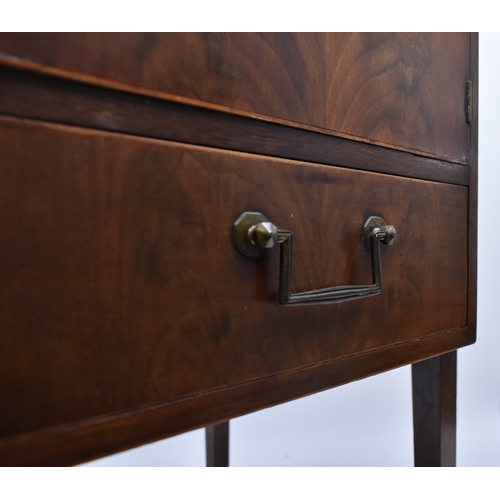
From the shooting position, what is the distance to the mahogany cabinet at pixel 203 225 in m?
0.27

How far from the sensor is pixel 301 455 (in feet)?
3.53

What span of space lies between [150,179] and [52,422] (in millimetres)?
147

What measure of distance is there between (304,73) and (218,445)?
67 cm

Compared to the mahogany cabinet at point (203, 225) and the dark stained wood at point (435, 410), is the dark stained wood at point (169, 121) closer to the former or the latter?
the mahogany cabinet at point (203, 225)

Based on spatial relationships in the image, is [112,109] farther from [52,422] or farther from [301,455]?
[301,455]

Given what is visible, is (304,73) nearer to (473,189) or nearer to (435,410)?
(473,189)

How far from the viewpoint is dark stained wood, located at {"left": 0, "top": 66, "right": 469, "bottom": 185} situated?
0.27m

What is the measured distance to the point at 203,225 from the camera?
334 mm

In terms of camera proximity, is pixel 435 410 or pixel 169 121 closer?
pixel 169 121

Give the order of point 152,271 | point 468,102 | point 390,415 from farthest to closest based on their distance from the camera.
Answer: point 390,415, point 468,102, point 152,271

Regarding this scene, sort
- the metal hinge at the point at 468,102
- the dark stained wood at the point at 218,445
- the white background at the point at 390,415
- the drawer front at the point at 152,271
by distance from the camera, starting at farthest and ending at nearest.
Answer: the white background at the point at 390,415 < the dark stained wood at the point at 218,445 < the metal hinge at the point at 468,102 < the drawer front at the point at 152,271

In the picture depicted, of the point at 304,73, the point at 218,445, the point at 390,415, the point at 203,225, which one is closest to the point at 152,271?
the point at 203,225

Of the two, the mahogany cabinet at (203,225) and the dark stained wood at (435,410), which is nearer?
the mahogany cabinet at (203,225)

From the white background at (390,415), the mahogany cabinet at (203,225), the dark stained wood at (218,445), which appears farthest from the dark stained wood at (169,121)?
the white background at (390,415)
